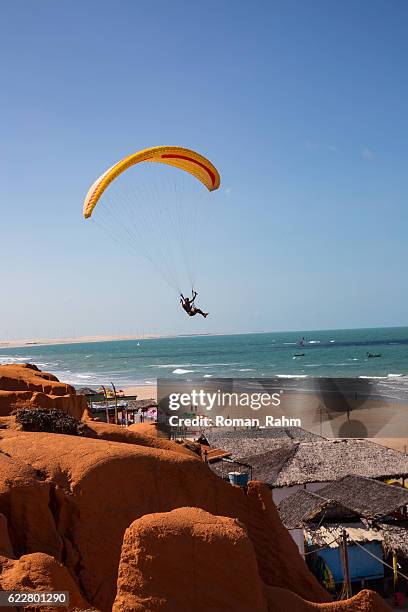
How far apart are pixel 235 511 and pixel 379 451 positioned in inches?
548

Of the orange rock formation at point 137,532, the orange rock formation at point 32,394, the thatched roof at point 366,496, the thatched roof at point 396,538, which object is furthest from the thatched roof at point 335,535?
the orange rock formation at point 32,394

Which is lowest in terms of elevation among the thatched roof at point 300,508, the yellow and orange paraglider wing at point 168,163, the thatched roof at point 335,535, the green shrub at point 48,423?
the thatched roof at point 335,535

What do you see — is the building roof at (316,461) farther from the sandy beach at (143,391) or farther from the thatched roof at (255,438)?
the sandy beach at (143,391)

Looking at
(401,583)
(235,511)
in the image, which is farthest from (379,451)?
(235,511)

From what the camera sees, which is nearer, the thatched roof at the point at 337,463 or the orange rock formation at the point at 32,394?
the orange rock formation at the point at 32,394

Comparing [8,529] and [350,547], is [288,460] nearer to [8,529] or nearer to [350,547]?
[350,547]

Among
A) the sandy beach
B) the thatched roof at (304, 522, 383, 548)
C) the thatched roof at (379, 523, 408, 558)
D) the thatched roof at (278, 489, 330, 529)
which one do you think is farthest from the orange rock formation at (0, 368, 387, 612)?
the sandy beach

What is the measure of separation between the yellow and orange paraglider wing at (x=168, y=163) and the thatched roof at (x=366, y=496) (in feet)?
37.1

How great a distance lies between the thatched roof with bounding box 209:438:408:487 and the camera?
59.5ft

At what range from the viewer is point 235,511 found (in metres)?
8.02

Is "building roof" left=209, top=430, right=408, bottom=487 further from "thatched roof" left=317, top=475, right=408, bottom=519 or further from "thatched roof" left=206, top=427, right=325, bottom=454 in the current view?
"thatched roof" left=317, top=475, right=408, bottom=519

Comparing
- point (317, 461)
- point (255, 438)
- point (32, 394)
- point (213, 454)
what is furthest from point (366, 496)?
point (255, 438)

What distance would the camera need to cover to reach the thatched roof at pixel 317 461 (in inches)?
714

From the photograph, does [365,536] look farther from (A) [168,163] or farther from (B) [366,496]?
(A) [168,163]
